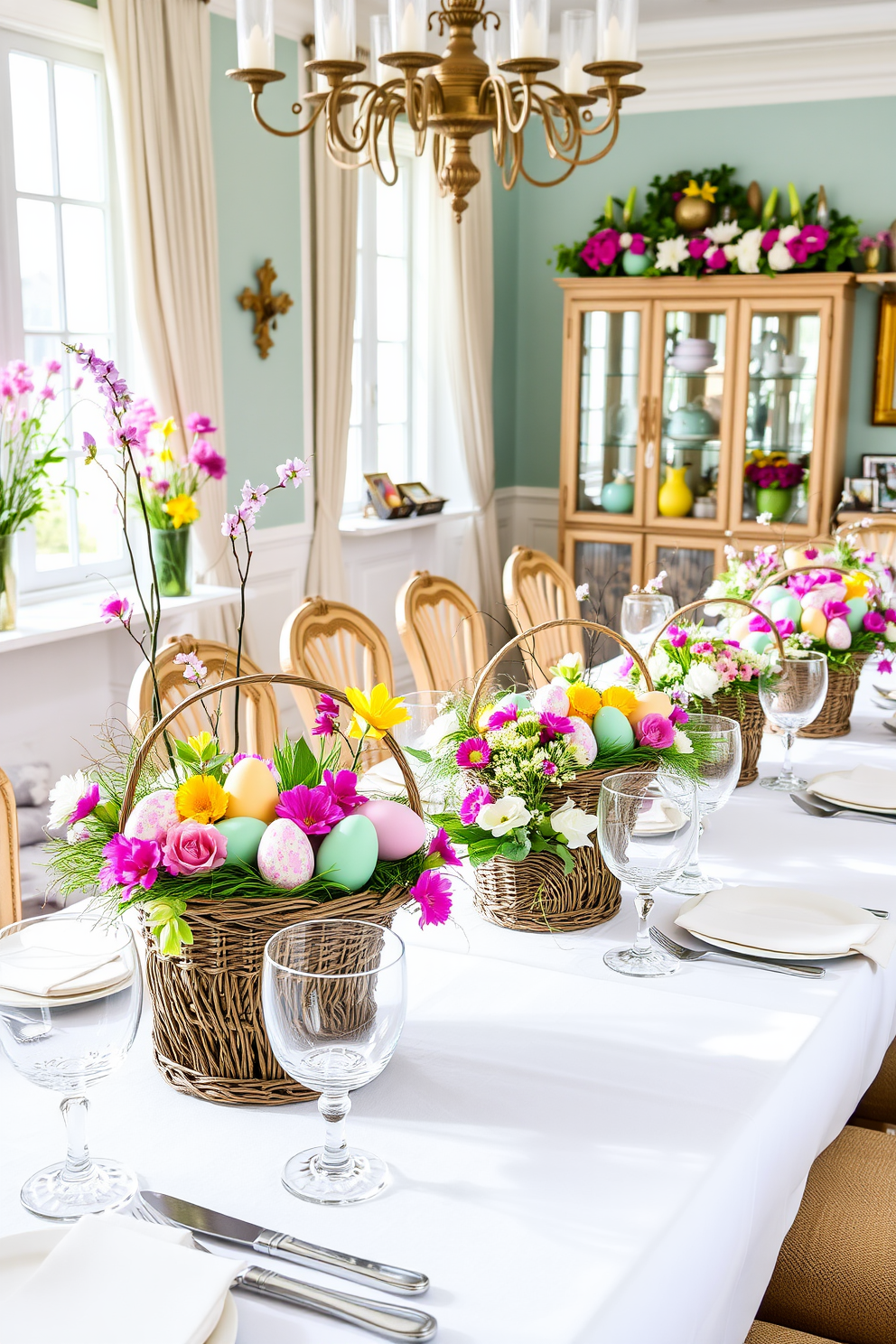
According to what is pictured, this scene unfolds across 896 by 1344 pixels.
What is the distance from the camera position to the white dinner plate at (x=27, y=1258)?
0.81 m

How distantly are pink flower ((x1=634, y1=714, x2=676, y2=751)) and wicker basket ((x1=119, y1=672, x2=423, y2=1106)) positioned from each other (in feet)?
1.62

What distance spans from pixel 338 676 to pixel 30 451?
1.21 metres

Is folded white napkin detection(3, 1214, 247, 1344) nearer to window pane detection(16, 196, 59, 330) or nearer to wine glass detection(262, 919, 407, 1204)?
wine glass detection(262, 919, 407, 1204)

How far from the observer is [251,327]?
398 cm

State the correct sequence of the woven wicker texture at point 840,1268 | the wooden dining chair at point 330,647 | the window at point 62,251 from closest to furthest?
the woven wicker texture at point 840,1268 < the wooden dining chair at point 330,647 < the window at point 62,251

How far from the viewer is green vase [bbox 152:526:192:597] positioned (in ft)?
10.8

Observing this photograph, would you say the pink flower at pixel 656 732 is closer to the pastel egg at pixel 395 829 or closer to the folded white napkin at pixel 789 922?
the folded white napkin at pixel 789 922

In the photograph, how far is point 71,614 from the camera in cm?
323

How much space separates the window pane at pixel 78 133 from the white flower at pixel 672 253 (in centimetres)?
226

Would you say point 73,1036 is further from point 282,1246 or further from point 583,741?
point 583,741

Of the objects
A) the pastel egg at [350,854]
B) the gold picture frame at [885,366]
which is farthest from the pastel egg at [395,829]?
the gold picture frame at [885,366]

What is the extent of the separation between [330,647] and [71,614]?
982 millimetres

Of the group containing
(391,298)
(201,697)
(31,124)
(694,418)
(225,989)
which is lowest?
(225,989)

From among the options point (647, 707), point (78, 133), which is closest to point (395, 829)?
point (647, 707)
